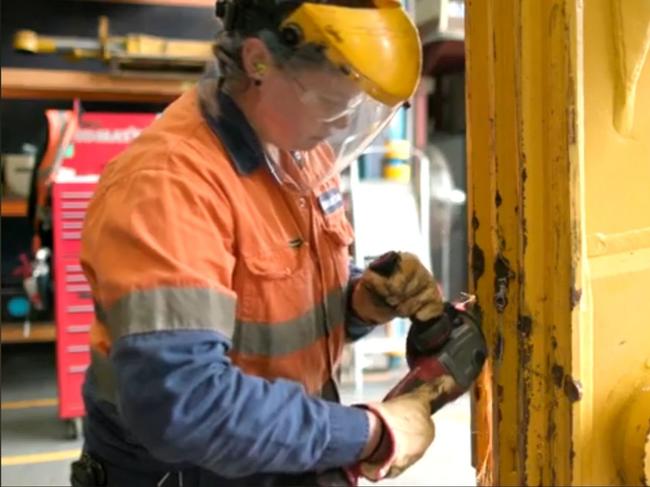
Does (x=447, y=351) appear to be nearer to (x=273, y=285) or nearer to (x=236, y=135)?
(x=273, y=285)

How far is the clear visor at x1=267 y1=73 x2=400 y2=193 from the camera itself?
118 cm

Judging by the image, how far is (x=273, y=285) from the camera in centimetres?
122

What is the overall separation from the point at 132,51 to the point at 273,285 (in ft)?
9.24

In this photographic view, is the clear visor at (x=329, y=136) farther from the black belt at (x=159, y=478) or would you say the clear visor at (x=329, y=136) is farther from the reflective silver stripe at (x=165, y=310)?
the black belt at (x=159, y=478)

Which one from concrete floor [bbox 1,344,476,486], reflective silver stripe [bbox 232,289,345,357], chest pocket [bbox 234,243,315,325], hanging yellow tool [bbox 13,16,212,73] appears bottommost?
concrete floor [bbox 1,344,476,486]

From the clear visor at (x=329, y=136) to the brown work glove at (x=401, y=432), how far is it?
389mm

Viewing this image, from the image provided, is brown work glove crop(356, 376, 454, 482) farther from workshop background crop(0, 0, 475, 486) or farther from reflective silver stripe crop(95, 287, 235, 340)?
workshop background crop(0, 0, 475, 486)

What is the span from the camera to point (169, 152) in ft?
3.76

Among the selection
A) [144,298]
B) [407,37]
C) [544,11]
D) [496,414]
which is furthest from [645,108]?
[144,298]

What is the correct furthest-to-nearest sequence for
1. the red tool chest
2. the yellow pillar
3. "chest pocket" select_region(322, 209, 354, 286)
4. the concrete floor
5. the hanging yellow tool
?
the hanging yellow tool, the red tool chest, the concrete floor, "chest pocket" select_region(322, 209, 354, 286), the yellow pillar

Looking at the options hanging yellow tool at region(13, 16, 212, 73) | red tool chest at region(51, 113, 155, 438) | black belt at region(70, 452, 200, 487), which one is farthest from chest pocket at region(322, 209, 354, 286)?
hanging yellow tool at region(13, 16, 212, 73)

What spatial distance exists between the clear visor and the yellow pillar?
184mm

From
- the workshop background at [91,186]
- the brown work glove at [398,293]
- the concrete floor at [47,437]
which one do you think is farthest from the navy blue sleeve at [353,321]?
the workshop background at [91,186]

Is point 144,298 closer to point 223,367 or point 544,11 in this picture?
point 223,367
